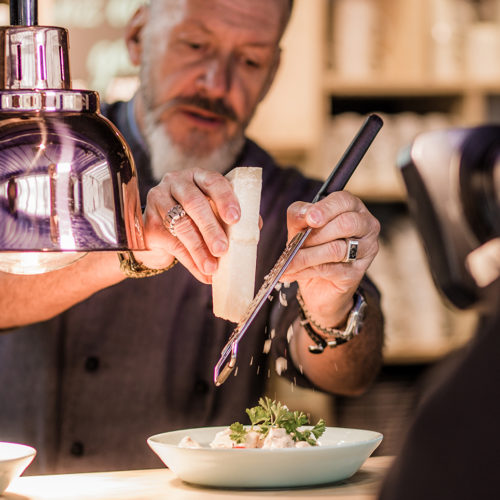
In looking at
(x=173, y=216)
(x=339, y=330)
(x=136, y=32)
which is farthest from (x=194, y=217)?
(x=136, y=32)

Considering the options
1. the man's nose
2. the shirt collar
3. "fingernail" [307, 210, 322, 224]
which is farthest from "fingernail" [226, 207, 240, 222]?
the shirt collar

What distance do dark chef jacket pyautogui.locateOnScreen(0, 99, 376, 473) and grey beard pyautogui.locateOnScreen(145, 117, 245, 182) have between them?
25 cm

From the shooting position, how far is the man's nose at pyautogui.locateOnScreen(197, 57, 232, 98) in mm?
1903

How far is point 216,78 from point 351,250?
0.75 metres

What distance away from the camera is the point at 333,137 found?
299cm

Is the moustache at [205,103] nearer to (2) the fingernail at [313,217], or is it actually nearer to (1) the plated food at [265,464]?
(2) the fingernail at [313,217]

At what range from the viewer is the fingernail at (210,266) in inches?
45.7

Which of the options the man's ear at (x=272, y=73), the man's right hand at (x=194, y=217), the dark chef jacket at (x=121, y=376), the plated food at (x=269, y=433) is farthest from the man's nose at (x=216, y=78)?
the plated food at (x=269, y=433)

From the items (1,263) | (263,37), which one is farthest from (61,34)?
(263,37)

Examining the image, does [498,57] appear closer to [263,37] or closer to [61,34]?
[263,37]

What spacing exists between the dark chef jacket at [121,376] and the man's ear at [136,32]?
0.54 metres

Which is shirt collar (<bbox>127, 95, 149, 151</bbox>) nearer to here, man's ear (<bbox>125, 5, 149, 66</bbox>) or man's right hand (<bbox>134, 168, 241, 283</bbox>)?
man's ear (<bbox>125, 5, 149, 66</bbox>)

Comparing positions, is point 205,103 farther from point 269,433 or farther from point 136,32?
point 269,433

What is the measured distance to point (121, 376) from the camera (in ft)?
6.20
